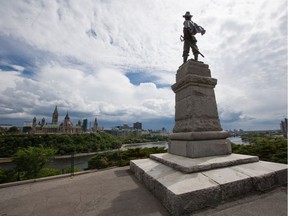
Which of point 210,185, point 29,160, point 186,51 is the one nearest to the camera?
point 210,185

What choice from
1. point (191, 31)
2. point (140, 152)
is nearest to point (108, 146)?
point (140, 152)

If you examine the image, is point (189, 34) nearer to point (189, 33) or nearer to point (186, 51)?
point (189, 33)

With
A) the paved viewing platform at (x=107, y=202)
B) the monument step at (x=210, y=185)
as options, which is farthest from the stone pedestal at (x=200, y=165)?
the paved viewing platform at (x=107, y=202)

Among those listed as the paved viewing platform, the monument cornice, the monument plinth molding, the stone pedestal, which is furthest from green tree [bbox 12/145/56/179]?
the monument cornice

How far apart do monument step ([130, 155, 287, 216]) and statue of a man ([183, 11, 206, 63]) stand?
4106 mm

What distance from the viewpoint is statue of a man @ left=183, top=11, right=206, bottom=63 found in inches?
232

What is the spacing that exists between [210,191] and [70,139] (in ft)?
246

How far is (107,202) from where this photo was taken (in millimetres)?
3184

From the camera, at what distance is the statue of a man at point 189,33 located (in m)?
5.88

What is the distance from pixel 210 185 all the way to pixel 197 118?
7.72 feet

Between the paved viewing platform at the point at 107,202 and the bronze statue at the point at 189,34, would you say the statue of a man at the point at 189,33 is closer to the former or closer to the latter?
the bronze statue at the point at 189,34

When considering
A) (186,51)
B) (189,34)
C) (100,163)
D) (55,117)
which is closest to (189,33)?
(189,34)

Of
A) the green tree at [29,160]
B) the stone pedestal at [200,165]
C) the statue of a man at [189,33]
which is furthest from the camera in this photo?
the green tree at [29,160]

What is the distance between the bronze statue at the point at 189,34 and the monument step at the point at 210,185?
4103 millimetres
